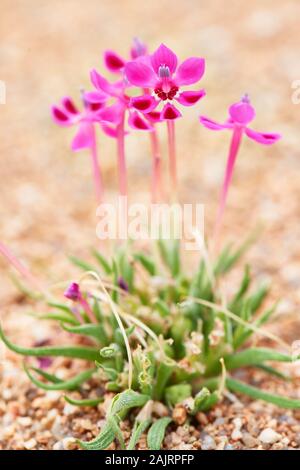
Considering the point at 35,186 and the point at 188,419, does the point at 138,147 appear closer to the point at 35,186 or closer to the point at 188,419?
the point at 35,186

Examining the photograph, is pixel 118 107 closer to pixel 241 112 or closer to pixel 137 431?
pixel 241 112

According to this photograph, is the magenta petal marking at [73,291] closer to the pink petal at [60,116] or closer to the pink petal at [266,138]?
the pink petal at [60,116]

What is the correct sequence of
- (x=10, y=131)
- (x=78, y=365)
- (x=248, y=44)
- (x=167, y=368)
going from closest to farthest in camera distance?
(x=167, y=368)
(x=78, y=365)
(x=10, y=131)
(x=248, y=44)

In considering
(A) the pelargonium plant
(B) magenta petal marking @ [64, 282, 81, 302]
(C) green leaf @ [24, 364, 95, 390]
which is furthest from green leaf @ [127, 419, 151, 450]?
(B) magenta petal marking @ [64, 282, 81, 302]

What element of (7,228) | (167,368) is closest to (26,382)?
(167,368)

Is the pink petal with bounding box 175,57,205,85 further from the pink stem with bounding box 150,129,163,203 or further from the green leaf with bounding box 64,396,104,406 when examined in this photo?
the green leaf with bounding box 64,396,104,406

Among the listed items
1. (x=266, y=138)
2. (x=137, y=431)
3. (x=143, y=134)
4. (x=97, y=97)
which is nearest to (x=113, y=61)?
(x=97, y=97)

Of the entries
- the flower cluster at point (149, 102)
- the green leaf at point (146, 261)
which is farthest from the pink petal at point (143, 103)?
the green leaf at point (146, 261)
